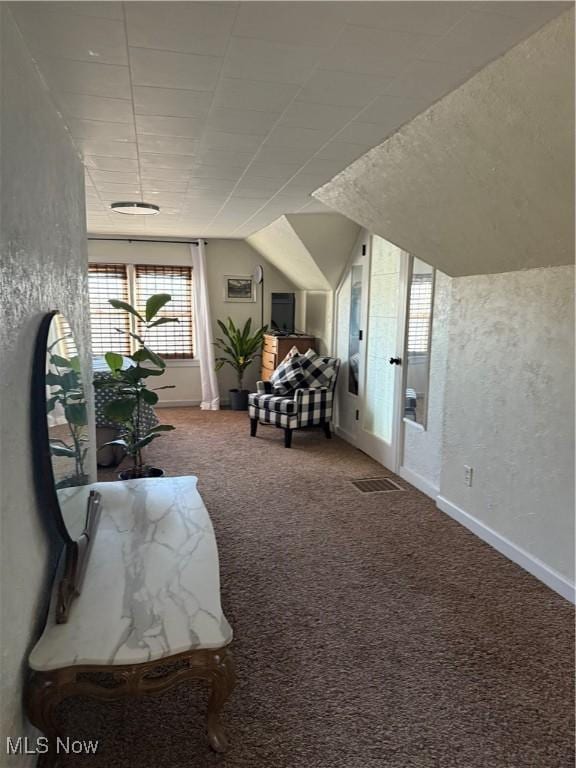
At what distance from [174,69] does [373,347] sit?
320 cm

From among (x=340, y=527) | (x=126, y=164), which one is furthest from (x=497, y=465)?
(x=126, y=164)

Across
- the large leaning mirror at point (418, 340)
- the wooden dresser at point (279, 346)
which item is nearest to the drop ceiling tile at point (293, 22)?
the large leaning mirror at point (418, 340)

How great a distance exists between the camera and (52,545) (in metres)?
1.76

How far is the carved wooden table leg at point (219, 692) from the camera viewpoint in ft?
4.80

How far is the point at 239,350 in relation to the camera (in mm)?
6367

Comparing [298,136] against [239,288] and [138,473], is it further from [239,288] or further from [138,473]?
[239,288]

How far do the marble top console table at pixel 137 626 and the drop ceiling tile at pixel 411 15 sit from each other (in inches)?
67.7

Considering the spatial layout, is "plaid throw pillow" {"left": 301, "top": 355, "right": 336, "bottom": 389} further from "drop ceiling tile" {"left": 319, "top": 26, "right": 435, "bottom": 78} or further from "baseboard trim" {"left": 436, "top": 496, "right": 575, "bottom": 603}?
"drop ceiling tile" {"left": 319, "top": 26, "right": 435, "bottom": 78}

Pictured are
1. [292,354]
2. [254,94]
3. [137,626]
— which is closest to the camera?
[137,626]

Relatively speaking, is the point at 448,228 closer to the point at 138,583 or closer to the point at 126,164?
the point at 126,164

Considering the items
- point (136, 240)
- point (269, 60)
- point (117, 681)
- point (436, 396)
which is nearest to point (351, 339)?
point (436, 396)

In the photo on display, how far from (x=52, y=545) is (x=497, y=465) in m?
2.32

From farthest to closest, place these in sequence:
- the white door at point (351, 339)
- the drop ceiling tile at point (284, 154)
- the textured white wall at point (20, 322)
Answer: the white door at point (351, 339) → the drop ceiling tile at point (284, 154) → the textured white wall at point (20, 322)

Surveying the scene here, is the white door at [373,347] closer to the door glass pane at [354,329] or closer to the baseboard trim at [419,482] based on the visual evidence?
the door glass pane at [354,329]
